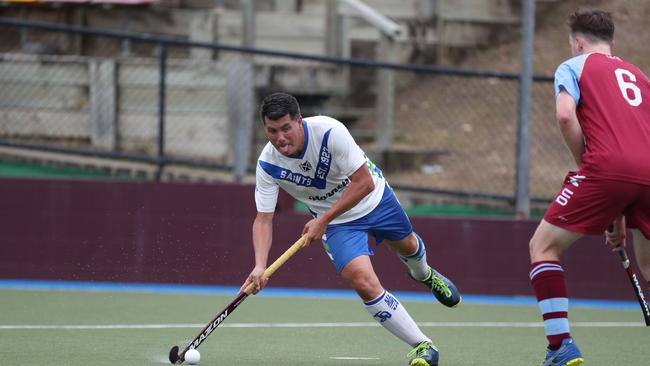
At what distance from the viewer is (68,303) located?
937 centimetres

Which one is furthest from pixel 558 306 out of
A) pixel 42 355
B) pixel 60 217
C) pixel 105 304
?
pixel 60 217

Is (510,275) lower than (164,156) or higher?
lower

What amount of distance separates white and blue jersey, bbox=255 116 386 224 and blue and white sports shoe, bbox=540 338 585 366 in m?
1.48

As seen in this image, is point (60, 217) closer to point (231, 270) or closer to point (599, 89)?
point (231, 270)

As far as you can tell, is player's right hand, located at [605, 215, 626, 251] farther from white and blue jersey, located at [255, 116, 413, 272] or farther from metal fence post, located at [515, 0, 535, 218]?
metal fence post, located at [515, 0, 535, 218]

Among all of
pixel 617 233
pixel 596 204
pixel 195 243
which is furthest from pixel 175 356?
pixel 195 243

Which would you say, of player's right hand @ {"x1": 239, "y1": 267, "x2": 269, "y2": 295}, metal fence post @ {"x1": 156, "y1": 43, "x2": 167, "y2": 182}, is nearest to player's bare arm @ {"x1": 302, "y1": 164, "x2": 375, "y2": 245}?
player's right hand @ {"x1": 239, "y1": 267, "x2": 269, "y2": 295}

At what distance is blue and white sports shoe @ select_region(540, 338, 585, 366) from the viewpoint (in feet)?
18.6

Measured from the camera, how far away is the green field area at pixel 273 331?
22.3 ft

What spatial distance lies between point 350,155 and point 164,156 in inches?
206

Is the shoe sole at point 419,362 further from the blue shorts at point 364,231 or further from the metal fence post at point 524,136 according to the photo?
the metal fence post at point 524,136

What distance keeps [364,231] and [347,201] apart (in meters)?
0.48

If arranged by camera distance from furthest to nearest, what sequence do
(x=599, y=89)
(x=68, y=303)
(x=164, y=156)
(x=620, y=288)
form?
(x=164, y=156), (x=620, y=288), (x=68, y=303), (x=599, y=89)

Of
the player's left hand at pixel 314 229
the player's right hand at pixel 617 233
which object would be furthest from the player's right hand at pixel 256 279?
the player's right hand at pixel 617 233
